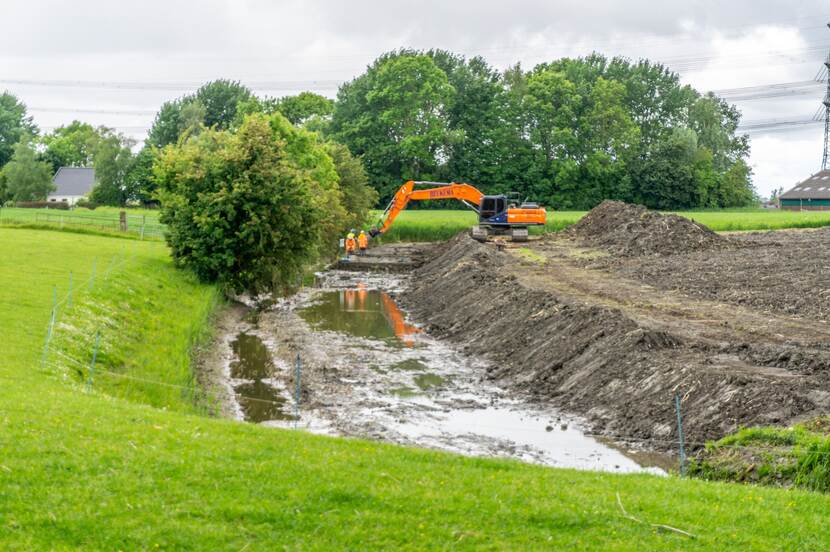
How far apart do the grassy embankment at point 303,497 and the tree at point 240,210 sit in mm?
24969

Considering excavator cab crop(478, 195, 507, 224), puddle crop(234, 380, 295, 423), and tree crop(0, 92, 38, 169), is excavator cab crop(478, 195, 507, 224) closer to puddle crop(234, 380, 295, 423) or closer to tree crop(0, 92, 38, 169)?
puddle crop(234, 380, 295, 423)

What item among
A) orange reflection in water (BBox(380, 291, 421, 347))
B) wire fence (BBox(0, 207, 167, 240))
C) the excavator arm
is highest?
the excavator arm

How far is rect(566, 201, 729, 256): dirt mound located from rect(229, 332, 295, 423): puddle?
26.9 metres

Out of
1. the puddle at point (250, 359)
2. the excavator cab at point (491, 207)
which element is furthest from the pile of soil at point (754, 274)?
the puddle at point (250, 359)

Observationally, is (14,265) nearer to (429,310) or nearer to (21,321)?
(21,321)

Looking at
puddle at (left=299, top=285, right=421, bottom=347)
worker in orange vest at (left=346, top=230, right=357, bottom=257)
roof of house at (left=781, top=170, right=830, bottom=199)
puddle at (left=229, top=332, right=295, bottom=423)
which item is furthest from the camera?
roof of house at (left=781, top=170, right=830, bottom=199)

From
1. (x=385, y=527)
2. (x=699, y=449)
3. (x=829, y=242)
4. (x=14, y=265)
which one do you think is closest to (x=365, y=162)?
(x=829, y=242)

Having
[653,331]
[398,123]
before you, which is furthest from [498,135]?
[653,331]

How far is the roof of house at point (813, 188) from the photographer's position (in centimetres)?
11269

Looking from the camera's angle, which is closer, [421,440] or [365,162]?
[421,440]

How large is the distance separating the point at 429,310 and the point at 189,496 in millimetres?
30100

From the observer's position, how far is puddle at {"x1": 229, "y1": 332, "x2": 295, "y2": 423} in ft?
75.9

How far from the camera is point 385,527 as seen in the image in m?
11.0

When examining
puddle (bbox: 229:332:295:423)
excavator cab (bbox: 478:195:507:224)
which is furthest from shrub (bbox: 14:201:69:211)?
puddle (bbox: 229:332:295:423)
